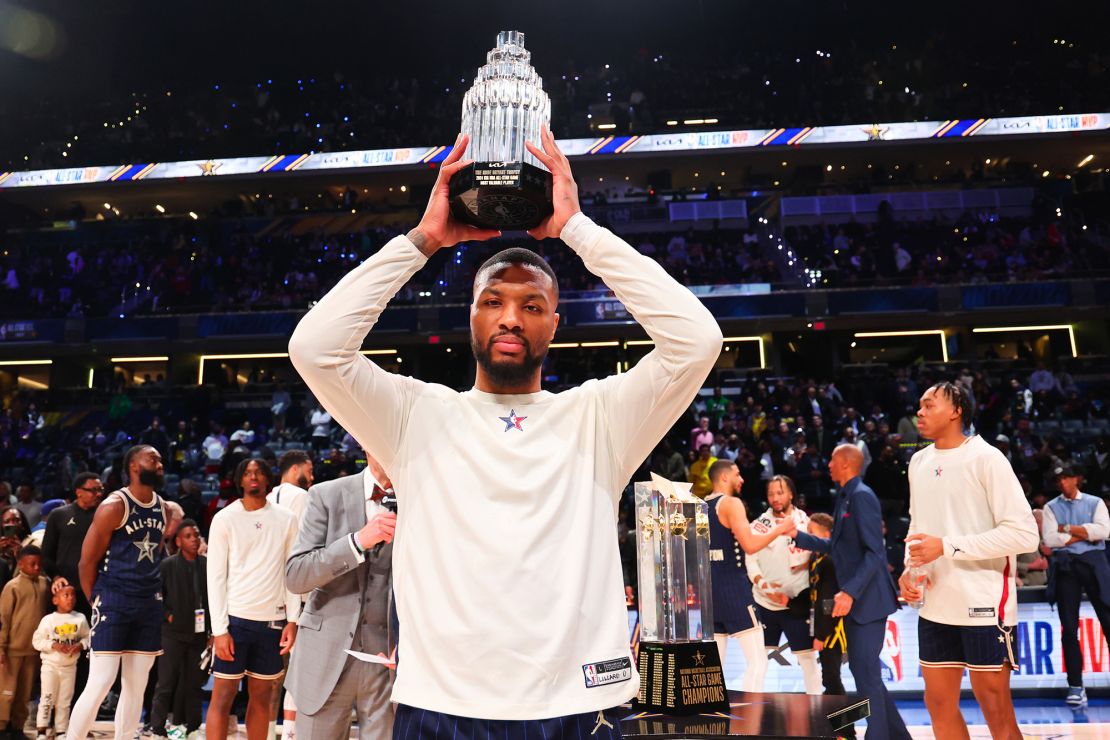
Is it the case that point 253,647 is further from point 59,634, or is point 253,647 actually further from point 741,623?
point 741,623

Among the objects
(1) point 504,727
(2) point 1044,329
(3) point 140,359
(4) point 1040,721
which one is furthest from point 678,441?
(3) point 140,359

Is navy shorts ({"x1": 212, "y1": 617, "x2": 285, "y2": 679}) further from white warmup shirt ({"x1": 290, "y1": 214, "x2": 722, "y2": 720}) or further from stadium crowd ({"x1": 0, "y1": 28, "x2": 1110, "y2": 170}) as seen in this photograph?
stadium crowd ({"x1": 0, "y1": 28, "x2": 1110, "y2": 170})

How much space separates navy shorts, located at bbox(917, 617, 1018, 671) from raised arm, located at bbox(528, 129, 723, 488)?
3250mm

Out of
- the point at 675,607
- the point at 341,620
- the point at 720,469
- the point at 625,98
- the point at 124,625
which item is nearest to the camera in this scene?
the point at 675,607

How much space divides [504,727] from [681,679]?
1.65 metres

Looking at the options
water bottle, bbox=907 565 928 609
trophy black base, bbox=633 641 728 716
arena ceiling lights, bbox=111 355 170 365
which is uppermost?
arena ceiling lights, bbox=111 355 170 365

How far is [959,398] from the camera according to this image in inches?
192

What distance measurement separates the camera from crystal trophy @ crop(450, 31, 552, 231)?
80.5 inches

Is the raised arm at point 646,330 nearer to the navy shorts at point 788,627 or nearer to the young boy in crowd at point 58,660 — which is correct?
the navy shorts at point 788,627

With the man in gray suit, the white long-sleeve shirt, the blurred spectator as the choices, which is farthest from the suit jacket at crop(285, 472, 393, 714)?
the blurred spectator

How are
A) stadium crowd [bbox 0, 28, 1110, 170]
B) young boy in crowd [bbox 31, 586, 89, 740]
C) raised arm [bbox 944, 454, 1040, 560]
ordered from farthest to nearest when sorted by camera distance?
stadium crowd [bbox 0, 28, 1110, 170] < young boy in crowd [bbox 31, 586, 89, 740] < raised arm [bbox 944, 454, 1040, 560]

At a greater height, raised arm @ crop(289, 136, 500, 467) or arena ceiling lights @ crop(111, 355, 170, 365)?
arena ceiling lights @ crop(111, 355, 170, 365)

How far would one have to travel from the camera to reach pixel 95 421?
69.9 ft

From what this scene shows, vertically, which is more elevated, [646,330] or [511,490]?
[646,330]
